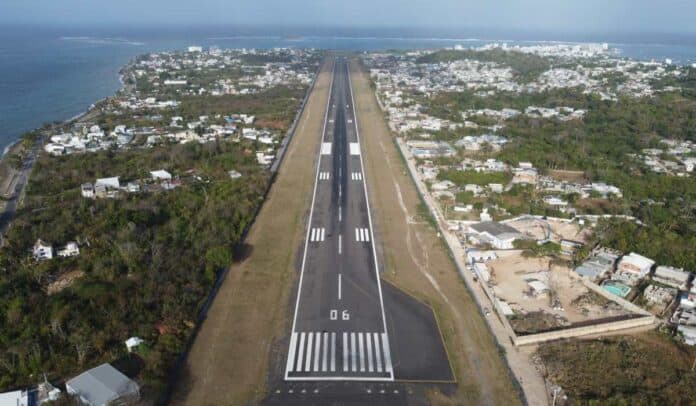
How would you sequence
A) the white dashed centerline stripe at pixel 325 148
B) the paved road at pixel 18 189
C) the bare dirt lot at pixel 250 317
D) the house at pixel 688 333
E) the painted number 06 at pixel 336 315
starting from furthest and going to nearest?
the white dashed centerline stripe at pixel 325 148 → the paved road at pixel 18 189 → the painted number 06 at pixel 336 315 → the house at pixel 688 333 → the bare dirt lot at pixel 250 317

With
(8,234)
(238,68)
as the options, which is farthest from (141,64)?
(8,234)

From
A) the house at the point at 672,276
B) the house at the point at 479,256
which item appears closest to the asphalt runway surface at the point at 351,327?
the house at the point at 479,256

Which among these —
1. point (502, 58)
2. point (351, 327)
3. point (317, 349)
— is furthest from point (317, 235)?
point (502, 58)

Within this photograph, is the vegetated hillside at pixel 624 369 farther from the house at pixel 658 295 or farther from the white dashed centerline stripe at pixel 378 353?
the white dashed centerline stripe at pixel 378 353

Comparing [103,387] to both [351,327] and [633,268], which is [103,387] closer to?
[351,327]

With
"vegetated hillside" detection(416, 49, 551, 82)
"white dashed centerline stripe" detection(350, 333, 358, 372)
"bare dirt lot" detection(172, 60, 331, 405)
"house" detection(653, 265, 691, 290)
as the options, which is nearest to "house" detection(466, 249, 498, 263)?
"house" detection(653, 265, 691, 290)

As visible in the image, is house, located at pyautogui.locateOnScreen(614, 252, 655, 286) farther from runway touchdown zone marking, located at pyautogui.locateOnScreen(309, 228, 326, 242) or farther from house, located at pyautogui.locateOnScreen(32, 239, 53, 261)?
house, located at pyautogui.locateOnScreen(32, 239, 53, 261)
